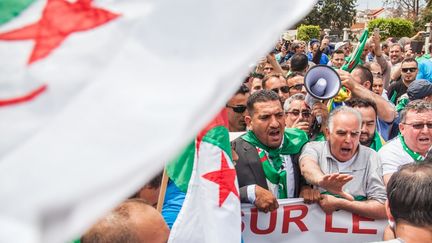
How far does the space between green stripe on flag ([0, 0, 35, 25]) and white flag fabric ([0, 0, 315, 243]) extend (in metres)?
0.12

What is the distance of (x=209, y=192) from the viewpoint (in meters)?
2.42

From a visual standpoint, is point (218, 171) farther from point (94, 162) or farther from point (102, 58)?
point (94, 162)

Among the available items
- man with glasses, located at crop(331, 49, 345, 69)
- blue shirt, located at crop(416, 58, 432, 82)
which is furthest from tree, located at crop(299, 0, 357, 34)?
blue shirt, located at crop(416, 58, 432, 82)

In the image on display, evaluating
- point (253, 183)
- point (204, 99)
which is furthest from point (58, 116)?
point (253, 183)

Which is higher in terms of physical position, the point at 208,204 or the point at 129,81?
the point at 129,81

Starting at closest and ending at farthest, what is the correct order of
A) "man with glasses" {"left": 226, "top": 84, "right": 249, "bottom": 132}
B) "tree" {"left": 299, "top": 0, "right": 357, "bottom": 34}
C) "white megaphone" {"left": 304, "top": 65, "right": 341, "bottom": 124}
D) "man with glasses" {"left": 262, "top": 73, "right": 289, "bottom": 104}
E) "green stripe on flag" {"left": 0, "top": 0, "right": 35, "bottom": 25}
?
"green stripe on flag" {"left": 0, "top": 0, "right": 35, "bottom": 25} < "man with glasses" {"left": 226, "top": 84, "right": 249, "bottom": 132} < "white megaphone" {"left": 304, "top": 65, "right": 341, "bottom": 124} < "man with glasses" {"left": 262, "top": 73, "right": 289, "bottom": 104} < "tree" {"left": 299, "top": 0, "right": 357, "bottom": 34}

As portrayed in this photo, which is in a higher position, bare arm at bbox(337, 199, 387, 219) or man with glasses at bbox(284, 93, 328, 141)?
man with glasses at bbox(284, 93, 328, 141)

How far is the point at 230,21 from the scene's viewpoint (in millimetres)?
968

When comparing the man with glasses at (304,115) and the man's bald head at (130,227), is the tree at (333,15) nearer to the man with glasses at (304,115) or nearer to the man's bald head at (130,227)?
the man with glasses at (304,115)

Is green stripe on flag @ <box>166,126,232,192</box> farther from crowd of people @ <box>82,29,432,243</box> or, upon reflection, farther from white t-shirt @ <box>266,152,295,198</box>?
white t-shirt @ <box>266,152,295,198</box>

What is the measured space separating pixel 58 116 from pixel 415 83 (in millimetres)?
5051

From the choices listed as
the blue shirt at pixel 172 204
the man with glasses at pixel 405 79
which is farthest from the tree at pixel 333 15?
the blue shirt at pixel 172 204

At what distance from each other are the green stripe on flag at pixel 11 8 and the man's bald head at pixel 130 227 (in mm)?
670

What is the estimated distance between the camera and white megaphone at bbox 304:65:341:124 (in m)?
4.28
